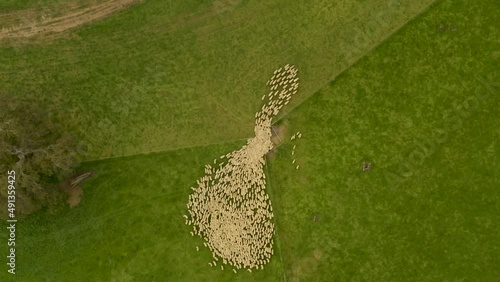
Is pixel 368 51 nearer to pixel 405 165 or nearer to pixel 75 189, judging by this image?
pixel 405 165

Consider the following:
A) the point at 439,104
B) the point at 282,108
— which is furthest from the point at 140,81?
the point at 439,104

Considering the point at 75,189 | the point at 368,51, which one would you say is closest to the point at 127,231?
the point at 75,189

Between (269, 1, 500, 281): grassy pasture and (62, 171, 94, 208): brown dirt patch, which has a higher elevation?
(62, 171, 94, 208): brown dirt patch

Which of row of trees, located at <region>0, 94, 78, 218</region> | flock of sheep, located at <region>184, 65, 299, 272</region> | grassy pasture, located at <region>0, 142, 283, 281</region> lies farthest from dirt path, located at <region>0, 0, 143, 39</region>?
flock of sheep, located at <region>184, 65, 299, 272</region>

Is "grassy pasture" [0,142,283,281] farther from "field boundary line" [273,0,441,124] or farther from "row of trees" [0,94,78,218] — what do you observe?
"field boundary line" [273,0,441,124]

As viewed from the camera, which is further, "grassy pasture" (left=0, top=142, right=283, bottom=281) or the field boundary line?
"grassy pasture" (left=0, top=142, right=283, bottom=281)

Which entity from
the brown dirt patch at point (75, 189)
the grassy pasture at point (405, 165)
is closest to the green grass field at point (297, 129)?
the grassy pasture at point (405, 165)
